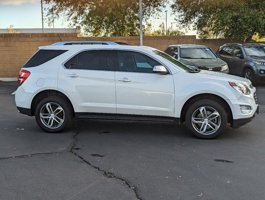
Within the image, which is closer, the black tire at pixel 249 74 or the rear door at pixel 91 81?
the rear door at pixel 91 81

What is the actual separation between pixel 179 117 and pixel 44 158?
2.63m

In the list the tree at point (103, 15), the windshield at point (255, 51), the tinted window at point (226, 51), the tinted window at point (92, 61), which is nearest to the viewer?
the tinted window at point (92, 61)

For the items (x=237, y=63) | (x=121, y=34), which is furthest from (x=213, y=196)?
(x=121, y=34)

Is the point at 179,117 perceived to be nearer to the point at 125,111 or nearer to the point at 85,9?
the point at 125,111

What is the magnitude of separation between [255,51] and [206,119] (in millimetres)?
10564

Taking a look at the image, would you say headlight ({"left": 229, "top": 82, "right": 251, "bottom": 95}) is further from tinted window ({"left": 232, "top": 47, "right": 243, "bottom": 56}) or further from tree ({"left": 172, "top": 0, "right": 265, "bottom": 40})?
tree ({"left": 172, "top": 0, "right": 265, "bottom": 40})

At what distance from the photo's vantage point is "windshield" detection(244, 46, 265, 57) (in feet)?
57.0

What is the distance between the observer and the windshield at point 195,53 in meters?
16.7

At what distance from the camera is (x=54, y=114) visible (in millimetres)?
8484

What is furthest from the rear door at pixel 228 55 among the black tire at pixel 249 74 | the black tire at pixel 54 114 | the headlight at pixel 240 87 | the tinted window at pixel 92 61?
the black tire at pixel 54 114

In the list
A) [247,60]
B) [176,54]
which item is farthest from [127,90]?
[247,60]

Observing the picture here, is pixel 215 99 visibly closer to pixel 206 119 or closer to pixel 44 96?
pixel 206 119

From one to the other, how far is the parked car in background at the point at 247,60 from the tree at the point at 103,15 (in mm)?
6288

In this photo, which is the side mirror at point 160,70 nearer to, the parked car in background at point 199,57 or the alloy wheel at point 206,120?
the alloy wheel at point 206,120
